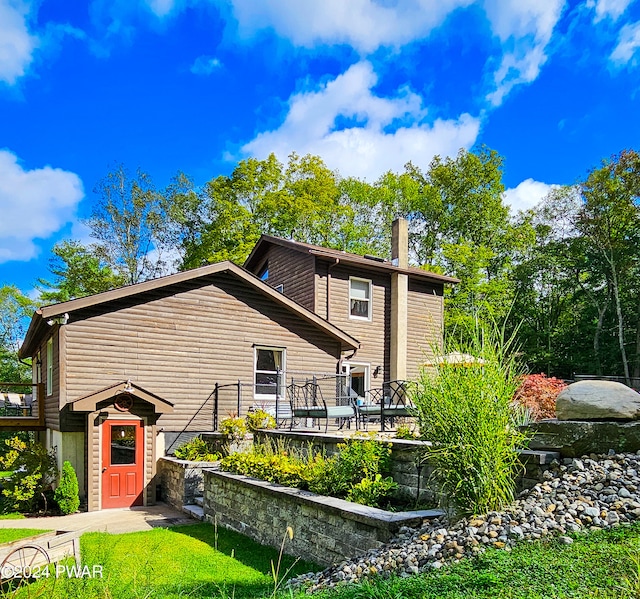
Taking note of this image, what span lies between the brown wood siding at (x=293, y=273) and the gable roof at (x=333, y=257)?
14.3 inches

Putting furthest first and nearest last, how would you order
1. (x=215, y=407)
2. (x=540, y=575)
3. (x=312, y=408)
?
1. (x=215, y=407)
2. (x=312, y=408)
3. (x=540, y=575)

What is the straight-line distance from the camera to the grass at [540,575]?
3119 mm

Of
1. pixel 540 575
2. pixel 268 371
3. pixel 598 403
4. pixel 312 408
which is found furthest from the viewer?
pixel 268 371

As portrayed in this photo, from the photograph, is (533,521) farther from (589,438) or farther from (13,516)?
(13,516)

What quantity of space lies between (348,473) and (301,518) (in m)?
0.87

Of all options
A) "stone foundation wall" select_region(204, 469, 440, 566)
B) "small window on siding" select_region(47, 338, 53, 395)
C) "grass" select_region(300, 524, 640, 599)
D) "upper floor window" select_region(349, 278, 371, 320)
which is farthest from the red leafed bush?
"small window on siding" select_region(47, 338, 53, 395)

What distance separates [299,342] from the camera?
15.2 meters

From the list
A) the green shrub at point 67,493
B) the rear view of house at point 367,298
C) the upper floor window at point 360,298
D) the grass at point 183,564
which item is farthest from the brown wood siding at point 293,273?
the grass at point 183,564

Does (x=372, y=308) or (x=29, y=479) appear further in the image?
(x=372, y=308)

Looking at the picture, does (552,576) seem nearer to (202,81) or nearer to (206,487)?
(206,487)

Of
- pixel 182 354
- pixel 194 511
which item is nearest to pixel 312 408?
pixel 194 511

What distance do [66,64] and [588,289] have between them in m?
27.7

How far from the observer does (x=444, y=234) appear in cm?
3005

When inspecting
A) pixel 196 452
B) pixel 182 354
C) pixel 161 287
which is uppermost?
pixel 161 287
